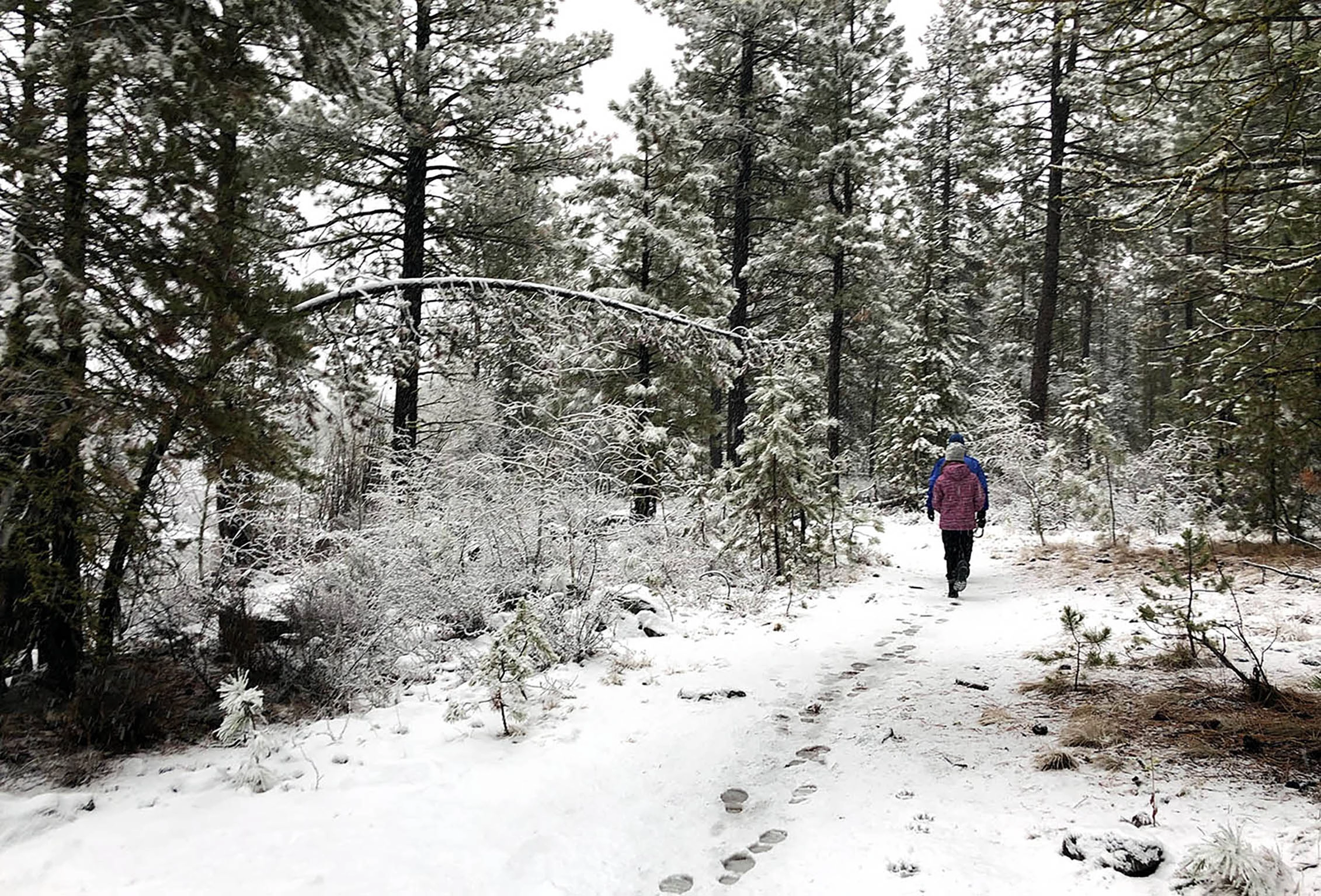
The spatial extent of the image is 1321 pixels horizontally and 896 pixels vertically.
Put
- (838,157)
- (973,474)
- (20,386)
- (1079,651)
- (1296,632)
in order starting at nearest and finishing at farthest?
(20,386) → (1079,651) → (1296,632) → (973,474) → (838,157)

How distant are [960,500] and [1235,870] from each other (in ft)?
23.3

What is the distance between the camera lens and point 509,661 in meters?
4.91

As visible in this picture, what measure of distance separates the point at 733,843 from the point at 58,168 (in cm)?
538

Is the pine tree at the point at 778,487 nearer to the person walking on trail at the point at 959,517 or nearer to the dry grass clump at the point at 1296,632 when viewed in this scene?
the person walking on trail at the point at 959,517

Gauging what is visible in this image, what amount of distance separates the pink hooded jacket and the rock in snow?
6567 mm

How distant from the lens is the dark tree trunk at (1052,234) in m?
14.5

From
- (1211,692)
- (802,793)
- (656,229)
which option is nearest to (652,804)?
(802,793)

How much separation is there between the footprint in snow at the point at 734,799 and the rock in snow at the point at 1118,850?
5.27 ft

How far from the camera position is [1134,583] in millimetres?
7770

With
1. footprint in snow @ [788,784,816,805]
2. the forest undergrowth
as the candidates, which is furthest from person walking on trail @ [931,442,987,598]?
footprint in snow @ [788,784,816,805]

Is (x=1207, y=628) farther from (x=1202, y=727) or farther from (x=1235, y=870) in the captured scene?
(x=1235, y=870)

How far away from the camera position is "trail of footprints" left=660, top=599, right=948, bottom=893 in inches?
127

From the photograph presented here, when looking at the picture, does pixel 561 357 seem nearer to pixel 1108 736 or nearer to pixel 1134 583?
pixel 1108 736

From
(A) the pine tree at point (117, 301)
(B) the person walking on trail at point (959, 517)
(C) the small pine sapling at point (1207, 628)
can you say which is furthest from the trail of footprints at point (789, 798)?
(A) the pine tree at point (117, 301)
